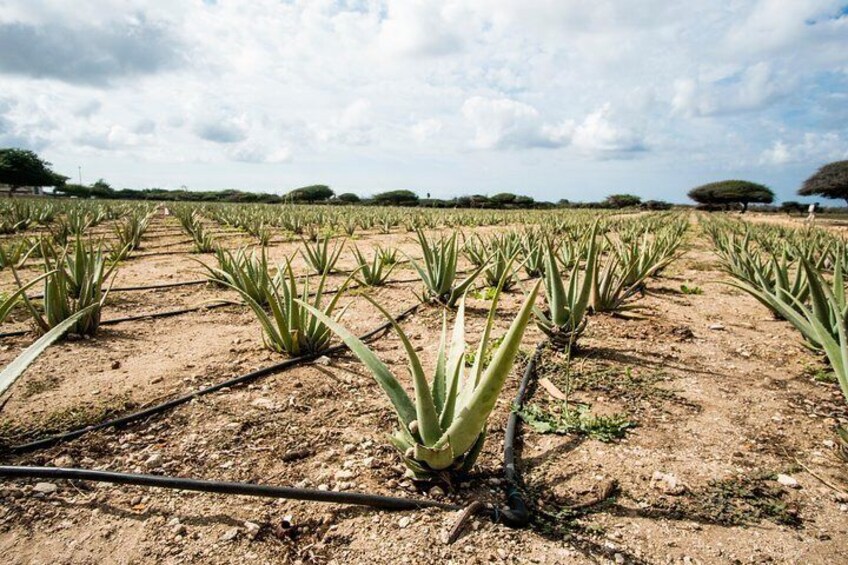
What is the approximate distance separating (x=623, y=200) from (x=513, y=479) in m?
53.8

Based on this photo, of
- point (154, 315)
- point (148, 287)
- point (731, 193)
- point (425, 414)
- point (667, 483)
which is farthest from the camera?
point (731, 193)

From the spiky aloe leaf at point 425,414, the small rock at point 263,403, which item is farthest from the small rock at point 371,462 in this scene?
the small rock at point 263,403

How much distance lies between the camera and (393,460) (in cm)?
145

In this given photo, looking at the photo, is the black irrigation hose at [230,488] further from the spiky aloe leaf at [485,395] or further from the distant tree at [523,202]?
the distant tree at [523,202]

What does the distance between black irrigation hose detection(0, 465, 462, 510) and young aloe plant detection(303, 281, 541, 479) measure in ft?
0.38

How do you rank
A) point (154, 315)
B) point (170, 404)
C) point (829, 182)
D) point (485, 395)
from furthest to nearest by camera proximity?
point (829, 182), point (154, 315), point (170, 404), point (485, 395)

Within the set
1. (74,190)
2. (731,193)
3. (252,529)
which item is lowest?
(252,529)

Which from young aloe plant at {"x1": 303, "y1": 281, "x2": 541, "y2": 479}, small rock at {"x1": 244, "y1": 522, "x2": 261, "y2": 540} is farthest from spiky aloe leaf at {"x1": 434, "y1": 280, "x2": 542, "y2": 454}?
small rock at {"x1": 244, "y1": 522, "x2": 261, "y2": 540}

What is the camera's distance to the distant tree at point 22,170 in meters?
37.0

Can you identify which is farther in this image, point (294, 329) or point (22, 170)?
point (22, 170)

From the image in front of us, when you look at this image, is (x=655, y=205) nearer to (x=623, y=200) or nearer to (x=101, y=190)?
(x=623, y=200)

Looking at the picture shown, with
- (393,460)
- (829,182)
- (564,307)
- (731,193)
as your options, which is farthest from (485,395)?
(731,193)

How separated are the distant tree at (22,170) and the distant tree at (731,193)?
71093mm

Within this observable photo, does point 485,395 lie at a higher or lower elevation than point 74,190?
lower
